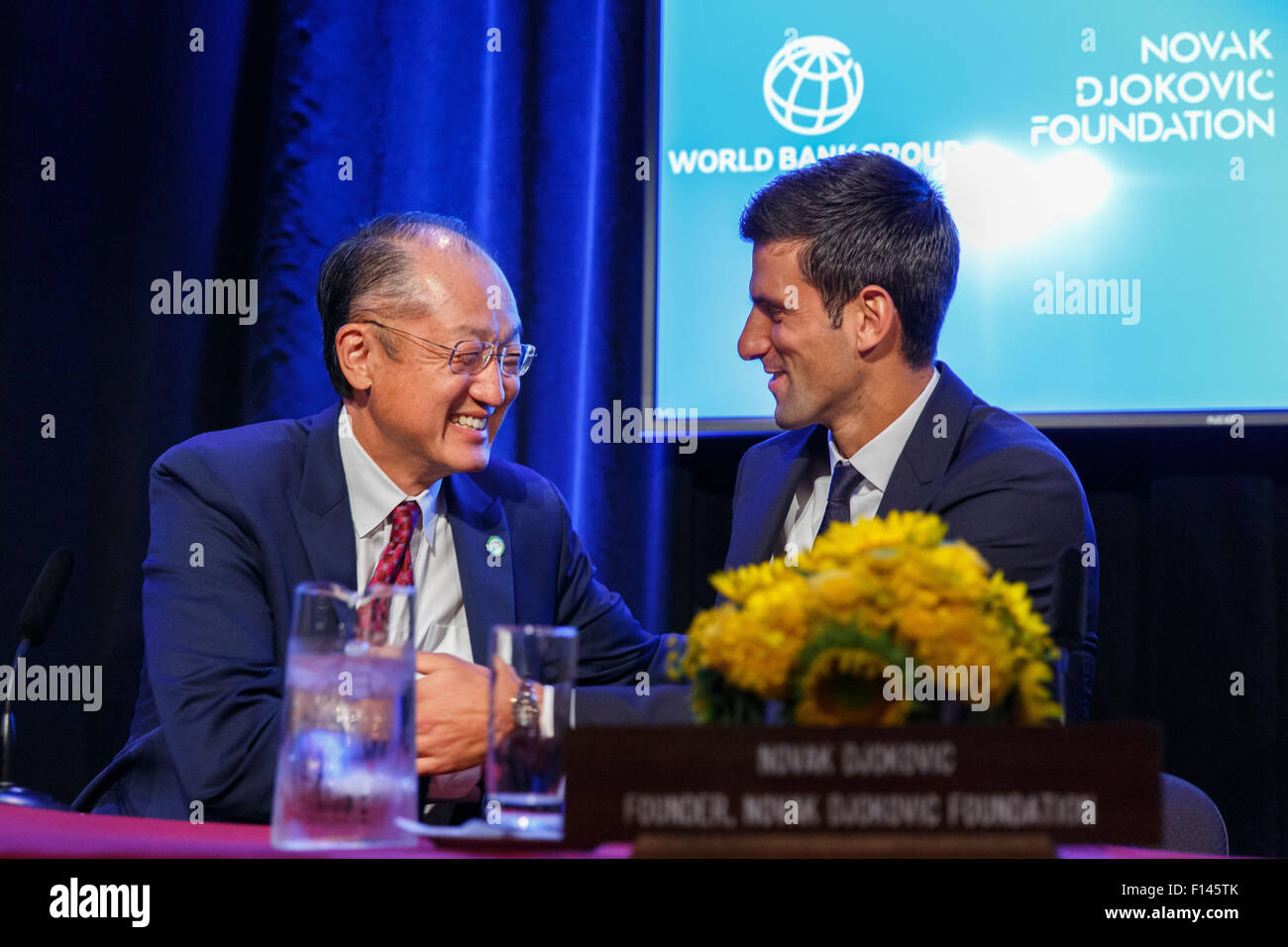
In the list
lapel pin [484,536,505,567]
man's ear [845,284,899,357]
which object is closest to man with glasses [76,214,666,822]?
lapel pin [484,536,505,567]

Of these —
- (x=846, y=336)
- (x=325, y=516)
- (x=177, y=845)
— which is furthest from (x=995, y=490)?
(x=177, y=845)

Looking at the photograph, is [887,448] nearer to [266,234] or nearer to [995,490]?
[995,490]

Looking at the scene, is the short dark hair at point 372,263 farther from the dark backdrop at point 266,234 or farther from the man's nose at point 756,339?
the dark backdrop at point 266,234

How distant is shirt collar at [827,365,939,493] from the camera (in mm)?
2381

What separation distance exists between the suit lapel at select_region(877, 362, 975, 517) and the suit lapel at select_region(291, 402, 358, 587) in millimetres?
845

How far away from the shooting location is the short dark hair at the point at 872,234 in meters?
2.46

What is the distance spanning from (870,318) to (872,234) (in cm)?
16

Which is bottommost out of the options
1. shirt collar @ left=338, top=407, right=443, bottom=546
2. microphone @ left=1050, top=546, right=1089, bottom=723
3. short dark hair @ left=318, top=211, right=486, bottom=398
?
microphone @ left=1050, top=546, right=1089, bottom=723

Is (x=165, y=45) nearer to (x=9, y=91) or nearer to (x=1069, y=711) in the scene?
(x=9, y=91)

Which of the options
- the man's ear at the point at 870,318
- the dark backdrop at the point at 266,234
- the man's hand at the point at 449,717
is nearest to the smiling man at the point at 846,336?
the man's ear at the point at 870,318

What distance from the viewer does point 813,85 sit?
2.93 m

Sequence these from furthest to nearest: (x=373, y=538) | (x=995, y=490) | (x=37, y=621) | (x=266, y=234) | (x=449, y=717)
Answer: (x=266, y=234)
(x=373, y=538)
(x=995, y=490)
(x=37, y=621)
(x=449, y=717)

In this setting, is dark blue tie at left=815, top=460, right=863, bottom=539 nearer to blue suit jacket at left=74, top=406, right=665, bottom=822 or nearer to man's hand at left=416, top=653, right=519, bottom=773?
blue suit jacket at left=74, top=406, right=665, bottom=822
